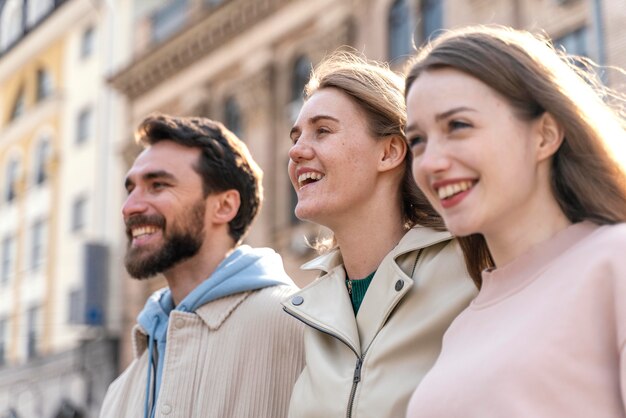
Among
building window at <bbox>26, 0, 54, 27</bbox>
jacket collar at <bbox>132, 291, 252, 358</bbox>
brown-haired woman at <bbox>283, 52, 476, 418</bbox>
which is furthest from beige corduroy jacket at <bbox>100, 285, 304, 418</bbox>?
building window at <bbox>26, 0, 54, 27</bbox>

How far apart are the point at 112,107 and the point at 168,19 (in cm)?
340

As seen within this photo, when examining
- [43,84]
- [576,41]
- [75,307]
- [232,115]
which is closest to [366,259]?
[576,41]

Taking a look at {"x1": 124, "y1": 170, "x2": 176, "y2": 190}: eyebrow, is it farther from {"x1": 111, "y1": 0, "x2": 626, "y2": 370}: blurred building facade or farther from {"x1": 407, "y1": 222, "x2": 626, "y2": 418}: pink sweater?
{"x1": 111, "y1": 0, "x2": 626, "y2": 370}: blurred building facade

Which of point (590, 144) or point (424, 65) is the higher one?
point (424, 65)

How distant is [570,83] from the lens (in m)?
2.80

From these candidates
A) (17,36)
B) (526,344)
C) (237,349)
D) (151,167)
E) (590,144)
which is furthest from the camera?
(17,36)

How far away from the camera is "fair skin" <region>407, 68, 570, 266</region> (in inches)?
107

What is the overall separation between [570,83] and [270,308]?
2.08m

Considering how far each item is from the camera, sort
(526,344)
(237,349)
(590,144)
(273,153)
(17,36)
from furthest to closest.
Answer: (17,36) < (273,153) < (237,349) < (590,144) < (526,344)

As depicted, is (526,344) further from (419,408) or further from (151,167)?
(151,167)

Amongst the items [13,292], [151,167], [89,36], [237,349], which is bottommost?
[237,349]

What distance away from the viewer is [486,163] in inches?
106

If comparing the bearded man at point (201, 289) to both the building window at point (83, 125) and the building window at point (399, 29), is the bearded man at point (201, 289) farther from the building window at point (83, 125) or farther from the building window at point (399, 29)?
the building window at point (83, 125)

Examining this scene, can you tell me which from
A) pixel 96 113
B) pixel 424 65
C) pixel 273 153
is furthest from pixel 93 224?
pixel 424 65
